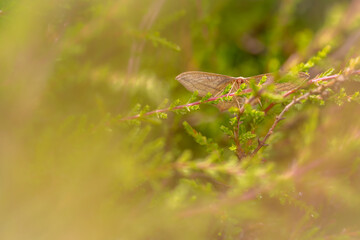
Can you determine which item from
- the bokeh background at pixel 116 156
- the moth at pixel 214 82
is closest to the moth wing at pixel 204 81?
the moth at pixel 214 82

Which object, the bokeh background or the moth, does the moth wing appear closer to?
the moth

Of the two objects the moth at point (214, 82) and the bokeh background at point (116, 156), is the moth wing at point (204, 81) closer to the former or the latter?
the moth at point (214, 82)

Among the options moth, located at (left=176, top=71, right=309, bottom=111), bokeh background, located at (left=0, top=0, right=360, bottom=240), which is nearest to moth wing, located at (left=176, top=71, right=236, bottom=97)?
moth, located at (left=176, top=71, right=309, bottom=111)

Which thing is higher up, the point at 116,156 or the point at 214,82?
the point at 214,82

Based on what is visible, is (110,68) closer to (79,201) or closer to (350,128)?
(79,201)

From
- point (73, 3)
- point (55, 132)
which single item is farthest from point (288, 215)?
point (73, 3)

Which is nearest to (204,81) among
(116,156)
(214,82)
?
(214,82)

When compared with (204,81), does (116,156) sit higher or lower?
lower

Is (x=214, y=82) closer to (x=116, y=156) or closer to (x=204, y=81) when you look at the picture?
(x=204, y=81)
